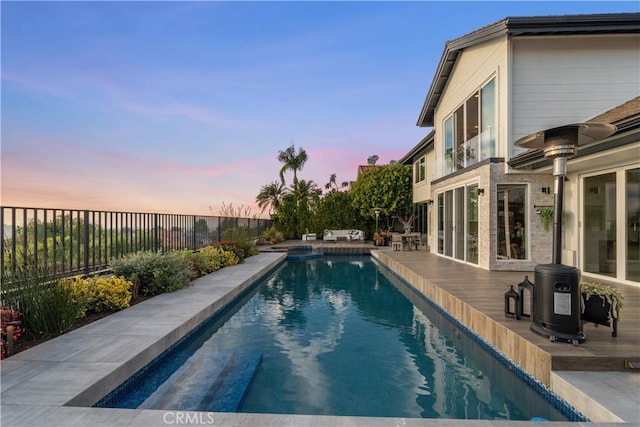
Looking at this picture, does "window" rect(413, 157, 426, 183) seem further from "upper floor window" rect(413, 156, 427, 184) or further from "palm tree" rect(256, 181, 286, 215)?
"palm tree" rect(256, 181, 286, 215)

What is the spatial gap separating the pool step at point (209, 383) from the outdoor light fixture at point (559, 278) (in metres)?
3.30

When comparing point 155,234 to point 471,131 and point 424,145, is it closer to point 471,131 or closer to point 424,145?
point 471,131

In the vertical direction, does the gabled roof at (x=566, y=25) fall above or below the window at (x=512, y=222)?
above

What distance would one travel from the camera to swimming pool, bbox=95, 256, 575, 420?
127 inches

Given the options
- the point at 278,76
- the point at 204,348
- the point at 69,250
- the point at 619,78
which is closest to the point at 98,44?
the point at 69,250

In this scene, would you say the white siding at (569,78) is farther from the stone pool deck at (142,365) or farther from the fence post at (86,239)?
the fence post at (86,239)

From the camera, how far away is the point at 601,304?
3660 millimetres

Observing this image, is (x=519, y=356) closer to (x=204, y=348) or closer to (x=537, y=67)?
(x=204, y=348)

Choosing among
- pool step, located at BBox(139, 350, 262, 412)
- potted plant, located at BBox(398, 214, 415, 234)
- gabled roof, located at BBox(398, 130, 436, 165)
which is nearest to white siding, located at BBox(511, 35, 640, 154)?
gabled roof, located at BBox(398, 130, 436, 165)

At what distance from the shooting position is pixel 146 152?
1304cm

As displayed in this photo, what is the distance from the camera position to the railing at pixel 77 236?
482cm

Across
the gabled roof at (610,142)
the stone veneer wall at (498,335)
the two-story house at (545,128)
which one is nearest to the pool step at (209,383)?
the stone veneer wall at (498,335)

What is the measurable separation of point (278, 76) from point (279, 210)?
11.4m

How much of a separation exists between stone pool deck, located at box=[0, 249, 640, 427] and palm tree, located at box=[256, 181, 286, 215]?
23.9 meters
